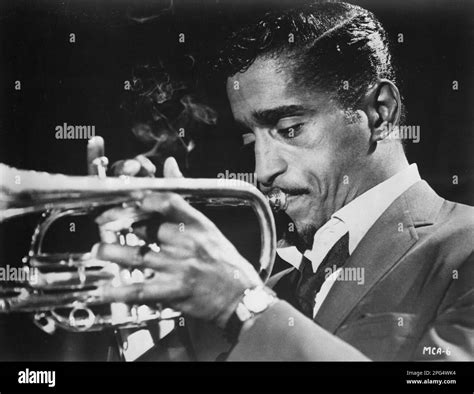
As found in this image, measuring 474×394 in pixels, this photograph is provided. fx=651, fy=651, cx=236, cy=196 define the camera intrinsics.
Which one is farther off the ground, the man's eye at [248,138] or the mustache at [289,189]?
the man's eye at [248,138]

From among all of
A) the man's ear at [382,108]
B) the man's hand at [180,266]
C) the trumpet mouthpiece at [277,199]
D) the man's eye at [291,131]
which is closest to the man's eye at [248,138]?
the man's eye at [291,131]

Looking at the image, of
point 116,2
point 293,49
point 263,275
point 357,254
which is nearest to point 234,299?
point 263,275

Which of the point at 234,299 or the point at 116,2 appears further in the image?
the point at 116,2

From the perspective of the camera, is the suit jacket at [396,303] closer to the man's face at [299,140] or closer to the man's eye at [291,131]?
the man's face at [299,140]

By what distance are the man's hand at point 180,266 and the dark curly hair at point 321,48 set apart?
2.28 ft

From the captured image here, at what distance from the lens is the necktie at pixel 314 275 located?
2910mm

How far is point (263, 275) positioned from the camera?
2.87 metres

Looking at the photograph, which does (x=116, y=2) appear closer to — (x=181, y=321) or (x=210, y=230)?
(x=210, y=230)

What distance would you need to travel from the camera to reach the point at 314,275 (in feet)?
9.65

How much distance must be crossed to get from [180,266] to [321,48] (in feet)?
3.76

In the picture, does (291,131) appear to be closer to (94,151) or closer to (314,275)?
(314,275)

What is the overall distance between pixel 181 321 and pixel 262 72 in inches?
45.8

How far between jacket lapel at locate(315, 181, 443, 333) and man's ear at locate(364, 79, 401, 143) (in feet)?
0.99
